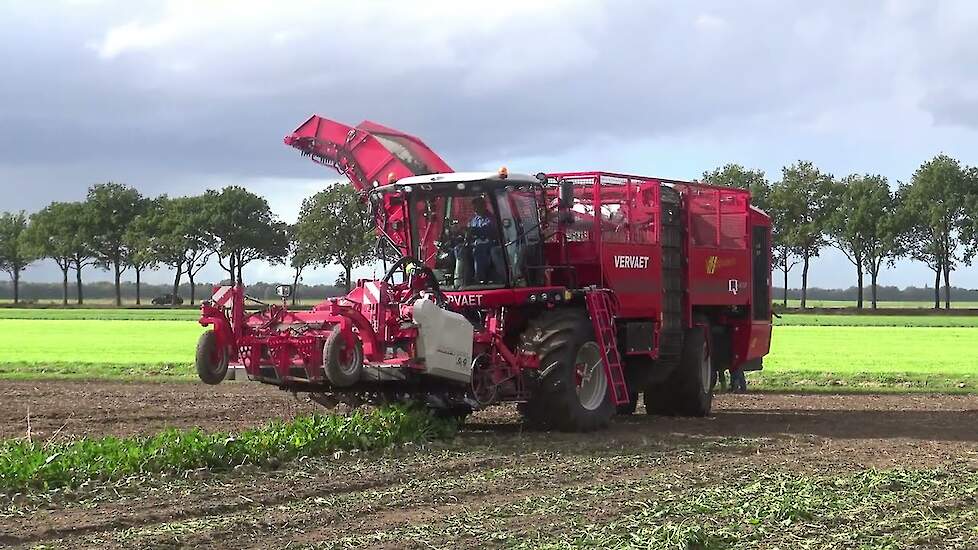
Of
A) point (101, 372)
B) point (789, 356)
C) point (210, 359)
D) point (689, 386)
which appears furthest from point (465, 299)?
point (789, 356)

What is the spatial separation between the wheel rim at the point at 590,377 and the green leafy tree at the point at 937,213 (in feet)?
267

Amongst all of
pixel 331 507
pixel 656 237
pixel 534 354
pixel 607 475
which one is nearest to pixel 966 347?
pixel 656 237

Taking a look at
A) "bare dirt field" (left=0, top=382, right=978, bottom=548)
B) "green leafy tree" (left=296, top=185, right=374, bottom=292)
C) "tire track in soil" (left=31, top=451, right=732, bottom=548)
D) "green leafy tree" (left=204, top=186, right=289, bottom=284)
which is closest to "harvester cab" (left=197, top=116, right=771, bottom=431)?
"bare dirt field" (left=0, top=382, right=978, bottom=548)

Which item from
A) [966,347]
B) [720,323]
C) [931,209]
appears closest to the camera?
[720,323]

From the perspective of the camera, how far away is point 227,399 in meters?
17.2

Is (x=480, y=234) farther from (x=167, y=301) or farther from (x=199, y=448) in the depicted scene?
(x=167, y=301)

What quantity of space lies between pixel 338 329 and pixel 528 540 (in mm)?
4312

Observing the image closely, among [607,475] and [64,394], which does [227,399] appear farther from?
[607,475]

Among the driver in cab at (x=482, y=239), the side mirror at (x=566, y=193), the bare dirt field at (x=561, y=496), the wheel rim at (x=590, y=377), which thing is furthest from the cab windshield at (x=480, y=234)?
the bare dirt field at (x=561, y=496)

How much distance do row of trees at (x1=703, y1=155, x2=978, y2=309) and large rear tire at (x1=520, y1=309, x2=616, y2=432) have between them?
7914cm

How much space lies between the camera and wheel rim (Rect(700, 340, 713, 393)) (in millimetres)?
15609

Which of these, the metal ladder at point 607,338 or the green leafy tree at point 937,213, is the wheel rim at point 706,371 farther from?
the green leafy tree at point 937,213

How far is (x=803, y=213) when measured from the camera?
92.8 m

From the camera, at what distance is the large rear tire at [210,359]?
1124 cm
